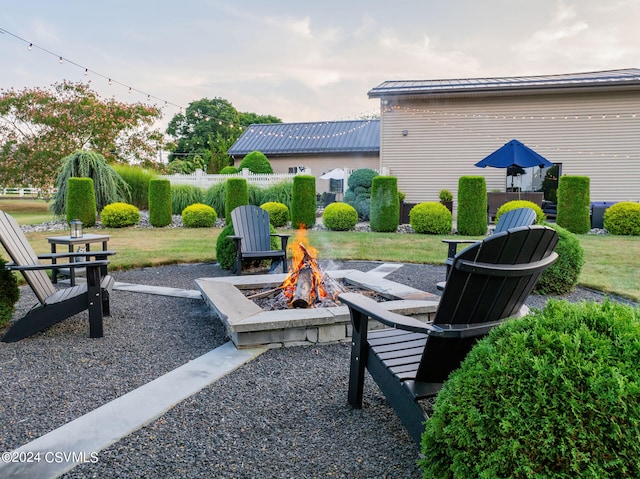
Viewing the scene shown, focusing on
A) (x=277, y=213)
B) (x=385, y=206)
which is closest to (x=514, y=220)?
(x=385, y=206)

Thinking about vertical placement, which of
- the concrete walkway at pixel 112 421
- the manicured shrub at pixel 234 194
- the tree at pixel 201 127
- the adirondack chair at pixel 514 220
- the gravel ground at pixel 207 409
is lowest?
the gravel ground at pixel 207 409

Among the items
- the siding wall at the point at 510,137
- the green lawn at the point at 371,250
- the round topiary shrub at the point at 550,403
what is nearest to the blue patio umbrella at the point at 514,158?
the siding wall at the point at 510,137

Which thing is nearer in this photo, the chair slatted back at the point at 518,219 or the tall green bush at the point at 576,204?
the chair slatted back at the point at 518,219

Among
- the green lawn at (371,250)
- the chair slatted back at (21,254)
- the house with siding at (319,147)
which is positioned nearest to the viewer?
the chair slatted back at (21,254)

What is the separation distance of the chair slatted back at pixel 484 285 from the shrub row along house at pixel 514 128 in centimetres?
1263

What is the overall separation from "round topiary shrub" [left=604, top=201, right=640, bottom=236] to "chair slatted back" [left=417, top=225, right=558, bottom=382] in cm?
1062

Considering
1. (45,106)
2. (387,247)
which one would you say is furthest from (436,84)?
(45,106)

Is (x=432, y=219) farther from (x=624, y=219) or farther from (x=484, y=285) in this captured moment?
(x=484, y=285)

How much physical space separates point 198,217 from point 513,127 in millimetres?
9605

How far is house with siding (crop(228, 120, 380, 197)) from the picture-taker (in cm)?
2303

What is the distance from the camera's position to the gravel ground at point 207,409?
6.26 ft

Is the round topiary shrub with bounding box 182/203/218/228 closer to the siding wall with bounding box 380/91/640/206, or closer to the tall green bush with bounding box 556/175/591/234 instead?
the siding wall with bounding box 380/91/640/206

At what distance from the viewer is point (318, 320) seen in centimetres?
341

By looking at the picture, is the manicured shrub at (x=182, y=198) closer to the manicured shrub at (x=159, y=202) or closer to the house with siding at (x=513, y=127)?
the manicured shrub at (x=159, y=202)
